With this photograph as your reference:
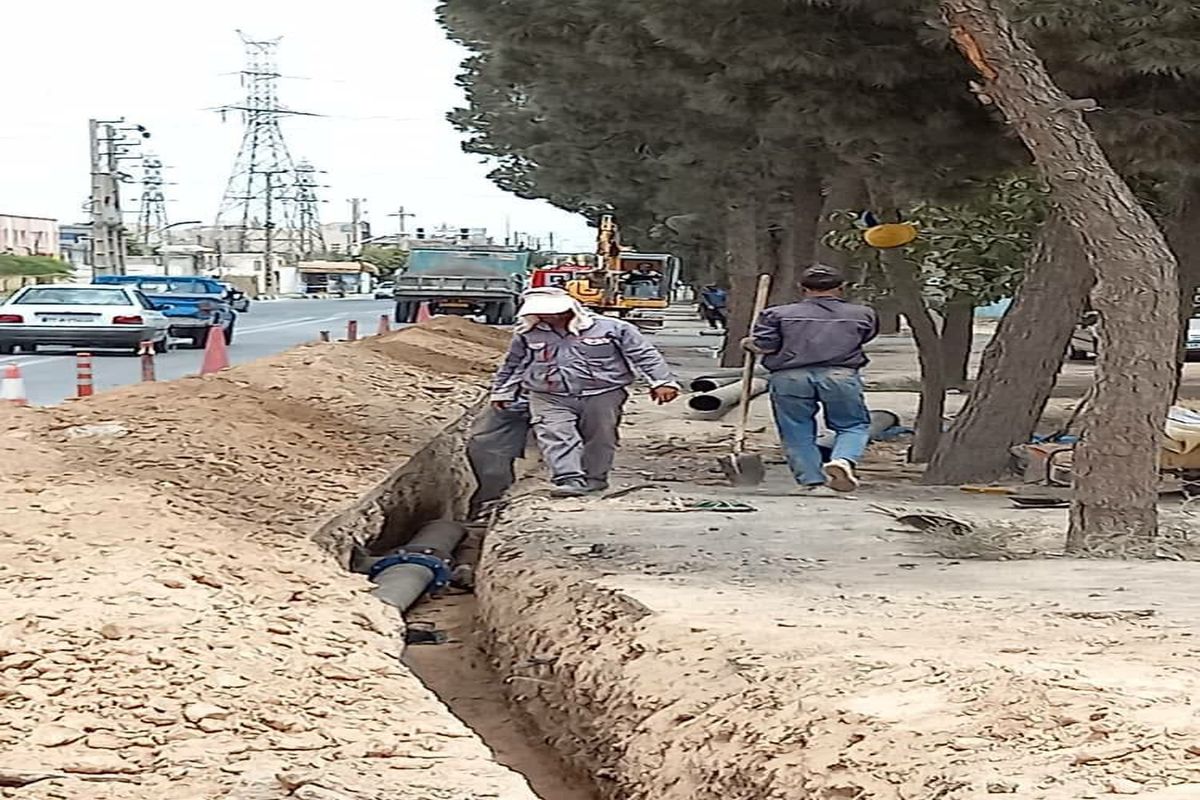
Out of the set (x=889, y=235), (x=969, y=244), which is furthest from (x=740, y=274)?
(x=889, y=235)

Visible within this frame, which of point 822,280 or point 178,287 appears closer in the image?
point 822,280

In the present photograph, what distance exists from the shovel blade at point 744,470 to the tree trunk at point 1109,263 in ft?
14.4

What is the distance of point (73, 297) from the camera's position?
28.0m

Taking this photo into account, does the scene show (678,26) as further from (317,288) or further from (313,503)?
(317,288)

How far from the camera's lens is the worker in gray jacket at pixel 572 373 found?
409 inches

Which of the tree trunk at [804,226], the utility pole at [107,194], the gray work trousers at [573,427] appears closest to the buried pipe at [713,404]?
the tree trunk at [804,226]

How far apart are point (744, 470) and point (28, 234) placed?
128m

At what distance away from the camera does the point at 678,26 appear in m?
11.3

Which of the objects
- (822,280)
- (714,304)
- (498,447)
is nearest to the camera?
(822,280)

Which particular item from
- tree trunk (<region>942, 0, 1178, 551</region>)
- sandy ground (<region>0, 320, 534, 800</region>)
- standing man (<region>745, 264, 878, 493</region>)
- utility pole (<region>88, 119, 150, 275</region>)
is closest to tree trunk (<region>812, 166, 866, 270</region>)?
standing man (<region>745, 264, 878, 493</region>)

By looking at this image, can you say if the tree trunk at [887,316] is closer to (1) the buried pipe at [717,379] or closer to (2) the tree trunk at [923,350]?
(1) the buried pipe at [717,379]

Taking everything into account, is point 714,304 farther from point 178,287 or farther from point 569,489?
point 569,489

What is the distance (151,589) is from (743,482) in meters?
7.00

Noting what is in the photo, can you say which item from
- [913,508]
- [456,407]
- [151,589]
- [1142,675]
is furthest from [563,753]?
[456,407]
